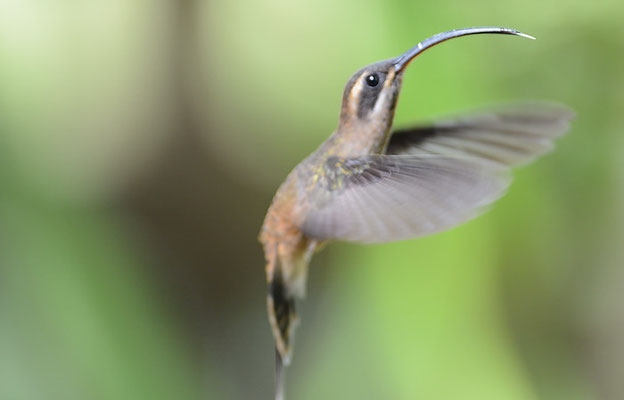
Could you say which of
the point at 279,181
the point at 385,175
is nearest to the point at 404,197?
the point at 385,175

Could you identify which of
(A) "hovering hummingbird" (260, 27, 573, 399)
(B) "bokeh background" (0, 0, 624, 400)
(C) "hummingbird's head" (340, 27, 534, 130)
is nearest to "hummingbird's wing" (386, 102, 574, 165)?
(A) "hovering hummingbird" (260, 27, 573, 399)

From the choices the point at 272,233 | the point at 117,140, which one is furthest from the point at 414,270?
the point at 117,140

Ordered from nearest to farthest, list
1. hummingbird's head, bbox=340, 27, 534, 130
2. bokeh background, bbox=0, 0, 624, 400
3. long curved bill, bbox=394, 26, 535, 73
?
long curved bill, bbox=394, 26, 535, 73 < hummingbird's head, bbox=340, 27, 534, 130 < bokeh background, bbox=0, 0, 624, 400

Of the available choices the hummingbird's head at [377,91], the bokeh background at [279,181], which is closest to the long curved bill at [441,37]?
the hummingbird's head at [377,91]

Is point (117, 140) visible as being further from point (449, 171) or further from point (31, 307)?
point (449, 171)

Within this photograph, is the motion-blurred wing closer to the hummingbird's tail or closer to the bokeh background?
the hummingbird's tail

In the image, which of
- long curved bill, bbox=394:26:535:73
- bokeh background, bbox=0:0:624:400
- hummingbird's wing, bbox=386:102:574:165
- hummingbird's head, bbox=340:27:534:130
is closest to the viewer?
long curved bill, bbox=394:26:535:73

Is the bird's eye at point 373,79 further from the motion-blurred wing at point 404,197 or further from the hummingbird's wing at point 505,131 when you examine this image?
the hummingbird's wing at point 505,131

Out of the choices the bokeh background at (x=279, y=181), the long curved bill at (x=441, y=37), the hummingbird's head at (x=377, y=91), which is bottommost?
the bokeh background at (x=279, y=181)
